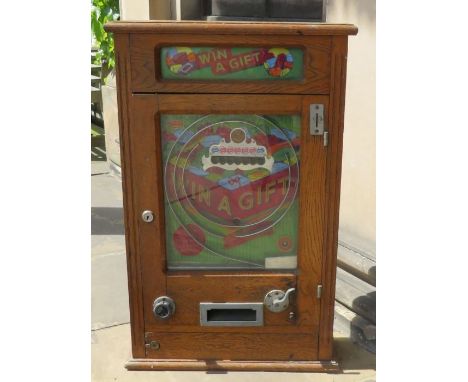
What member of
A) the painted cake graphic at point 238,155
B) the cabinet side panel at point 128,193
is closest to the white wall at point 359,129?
the painted cake graphic at point 238,155

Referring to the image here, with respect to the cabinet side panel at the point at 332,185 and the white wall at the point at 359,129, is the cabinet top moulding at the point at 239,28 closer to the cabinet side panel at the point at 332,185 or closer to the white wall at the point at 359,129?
the cabinet side panel at the point at 332,185

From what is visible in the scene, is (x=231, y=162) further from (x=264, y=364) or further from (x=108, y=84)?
(x=108, y=84)

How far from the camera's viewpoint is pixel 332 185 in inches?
92.8

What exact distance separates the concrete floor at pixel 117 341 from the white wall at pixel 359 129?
2.05ft

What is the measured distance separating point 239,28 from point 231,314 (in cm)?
131

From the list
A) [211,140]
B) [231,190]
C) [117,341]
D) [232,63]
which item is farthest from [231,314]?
[232,63]

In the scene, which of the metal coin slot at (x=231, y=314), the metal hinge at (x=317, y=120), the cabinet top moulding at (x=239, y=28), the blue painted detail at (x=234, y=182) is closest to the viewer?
the cabinet top moulding at (x=239, y=28)

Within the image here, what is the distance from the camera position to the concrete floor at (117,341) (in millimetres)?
2549

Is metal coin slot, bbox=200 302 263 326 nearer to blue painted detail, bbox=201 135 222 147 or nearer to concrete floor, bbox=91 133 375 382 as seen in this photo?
concrete floor, bbox=91 133 375 382

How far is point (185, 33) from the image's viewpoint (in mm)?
2168

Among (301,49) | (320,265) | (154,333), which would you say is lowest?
(154,333)

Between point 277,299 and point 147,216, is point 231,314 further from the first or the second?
point 147,216

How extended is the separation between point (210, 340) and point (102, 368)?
0.56 metres

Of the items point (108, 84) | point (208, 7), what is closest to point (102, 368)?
point (208, 7)
